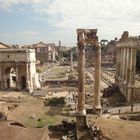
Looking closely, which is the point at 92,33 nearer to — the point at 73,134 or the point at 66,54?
the point at 73,134

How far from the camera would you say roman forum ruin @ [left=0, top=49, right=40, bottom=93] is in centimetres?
4306

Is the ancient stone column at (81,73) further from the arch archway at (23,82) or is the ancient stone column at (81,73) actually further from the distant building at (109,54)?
the distant building at (109,54)

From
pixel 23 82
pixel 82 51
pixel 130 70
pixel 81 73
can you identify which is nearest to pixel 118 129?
pixel 81 73

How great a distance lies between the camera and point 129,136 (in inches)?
725

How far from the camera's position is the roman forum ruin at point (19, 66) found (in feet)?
141

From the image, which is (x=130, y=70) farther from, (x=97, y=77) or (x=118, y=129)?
(x=118, y=129)

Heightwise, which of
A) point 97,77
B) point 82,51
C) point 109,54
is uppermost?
point 82,51

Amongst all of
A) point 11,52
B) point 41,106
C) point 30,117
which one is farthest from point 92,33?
point 11,52

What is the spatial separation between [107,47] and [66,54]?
2934 centimetres

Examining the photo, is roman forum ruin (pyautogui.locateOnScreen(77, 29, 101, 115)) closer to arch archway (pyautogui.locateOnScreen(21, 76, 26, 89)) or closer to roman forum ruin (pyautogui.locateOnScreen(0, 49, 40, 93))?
roman forum ruin (pyautogui.locateOnScreen(0, 49, 40, 93))

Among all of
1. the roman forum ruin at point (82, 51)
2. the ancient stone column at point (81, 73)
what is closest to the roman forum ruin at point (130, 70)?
the roman forum ruin at point (82, 51)

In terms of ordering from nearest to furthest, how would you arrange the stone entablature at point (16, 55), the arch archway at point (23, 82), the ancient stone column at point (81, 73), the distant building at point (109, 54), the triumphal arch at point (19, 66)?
the ancient stone column at point (81, 73) → the stone entablature at point (16, 55) → the triumphal arch at point (19, 66) → the arch archway at point (23, 82) → the distant building at point (109, 54)

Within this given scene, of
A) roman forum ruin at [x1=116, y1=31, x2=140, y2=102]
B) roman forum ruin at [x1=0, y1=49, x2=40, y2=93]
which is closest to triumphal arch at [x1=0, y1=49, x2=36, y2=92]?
A: roman forum ruin at [x1=0, y1=49, x2=40, y2=93]

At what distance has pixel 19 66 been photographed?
43.7 meters
